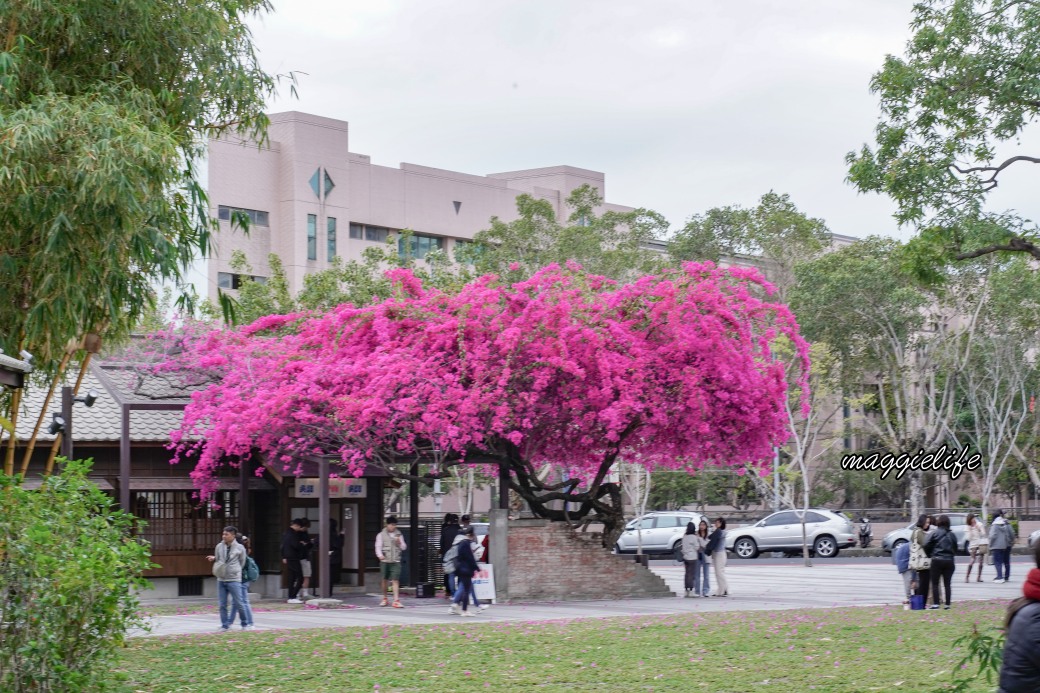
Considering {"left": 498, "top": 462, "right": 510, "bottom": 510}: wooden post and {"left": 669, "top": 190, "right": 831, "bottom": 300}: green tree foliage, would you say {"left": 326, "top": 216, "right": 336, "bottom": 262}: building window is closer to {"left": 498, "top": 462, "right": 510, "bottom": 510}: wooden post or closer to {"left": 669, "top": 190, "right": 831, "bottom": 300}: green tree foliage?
{"left": 669, "top": 190, "right": 831, "bottom": 300}: green tree foliage

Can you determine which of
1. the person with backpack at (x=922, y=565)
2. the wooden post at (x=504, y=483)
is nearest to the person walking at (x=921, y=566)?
the person with backpack at (x=922, y=565)

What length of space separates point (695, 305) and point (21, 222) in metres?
13.4

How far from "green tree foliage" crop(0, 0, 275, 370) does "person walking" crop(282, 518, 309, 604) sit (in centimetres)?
902

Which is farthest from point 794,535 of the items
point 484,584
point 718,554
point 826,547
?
point 484,584

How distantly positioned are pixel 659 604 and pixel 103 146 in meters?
14.5

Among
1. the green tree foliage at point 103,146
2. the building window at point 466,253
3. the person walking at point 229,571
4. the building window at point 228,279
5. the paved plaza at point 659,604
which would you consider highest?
the building window at point 228,279

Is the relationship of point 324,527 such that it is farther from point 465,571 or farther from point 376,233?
point 376,233

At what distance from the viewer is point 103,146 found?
1378cm

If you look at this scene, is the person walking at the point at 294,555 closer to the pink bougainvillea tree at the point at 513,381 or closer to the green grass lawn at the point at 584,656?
the pink bougainvillea tree at the point at 513,381

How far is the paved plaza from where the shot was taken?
2134cm

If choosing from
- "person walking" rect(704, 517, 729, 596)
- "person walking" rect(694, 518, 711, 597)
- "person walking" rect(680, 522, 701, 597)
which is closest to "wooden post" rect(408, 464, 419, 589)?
→ "person walking" rect(680, 522, 701, 597)

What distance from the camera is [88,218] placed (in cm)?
1412

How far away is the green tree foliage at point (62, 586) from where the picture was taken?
10500 mm

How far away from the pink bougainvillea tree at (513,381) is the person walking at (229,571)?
4.79 meters
